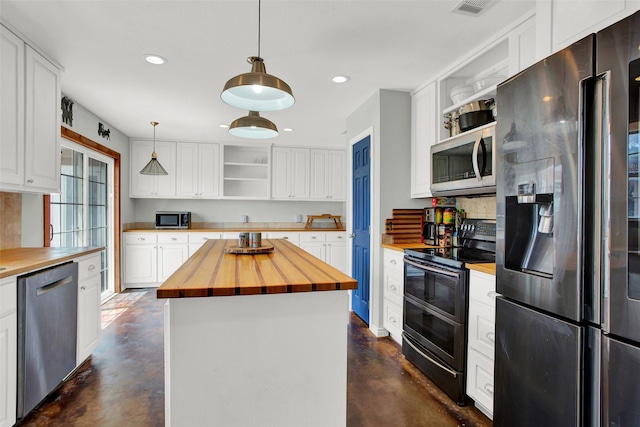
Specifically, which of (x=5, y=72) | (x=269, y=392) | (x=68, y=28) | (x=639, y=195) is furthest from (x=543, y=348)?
(x=5, y=72)

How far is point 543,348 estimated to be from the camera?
4.41ft

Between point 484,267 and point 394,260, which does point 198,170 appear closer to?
point 394,260

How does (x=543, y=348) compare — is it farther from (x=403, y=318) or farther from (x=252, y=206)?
(x=252, y=206)

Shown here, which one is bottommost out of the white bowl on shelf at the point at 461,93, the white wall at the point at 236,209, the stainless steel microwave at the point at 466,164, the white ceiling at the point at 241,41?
the white wall at the point at 236,209

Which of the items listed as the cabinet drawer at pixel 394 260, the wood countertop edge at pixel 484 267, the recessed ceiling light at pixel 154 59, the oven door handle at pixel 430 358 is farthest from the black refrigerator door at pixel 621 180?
the recessed ceiling light at pixel 154 59

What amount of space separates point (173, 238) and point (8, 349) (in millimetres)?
3257

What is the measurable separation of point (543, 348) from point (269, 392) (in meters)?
1.16

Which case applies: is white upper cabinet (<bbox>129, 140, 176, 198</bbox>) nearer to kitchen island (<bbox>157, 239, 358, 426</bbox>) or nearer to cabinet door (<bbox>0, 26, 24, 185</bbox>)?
cabinet door (<bbox>0, 26, 24, 185</bbox>)

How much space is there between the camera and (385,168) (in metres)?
3.05

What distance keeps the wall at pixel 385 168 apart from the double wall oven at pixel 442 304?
0.55 meters

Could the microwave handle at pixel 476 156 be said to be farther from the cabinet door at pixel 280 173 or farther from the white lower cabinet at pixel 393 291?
the cabinet door at pixel 280 173

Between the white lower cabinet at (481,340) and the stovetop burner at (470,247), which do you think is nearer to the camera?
the white lower cabinet at (481,340)

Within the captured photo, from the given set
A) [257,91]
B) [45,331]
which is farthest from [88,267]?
[257,91]

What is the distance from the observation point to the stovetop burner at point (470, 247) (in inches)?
89.1
